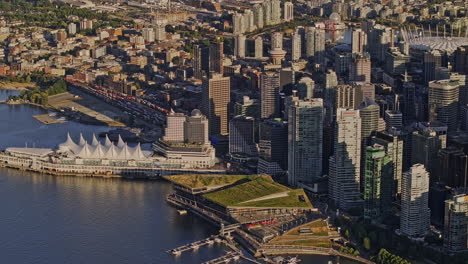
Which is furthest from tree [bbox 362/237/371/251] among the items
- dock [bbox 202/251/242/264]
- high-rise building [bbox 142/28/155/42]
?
high-rise building [bbox 142/28/155/42]

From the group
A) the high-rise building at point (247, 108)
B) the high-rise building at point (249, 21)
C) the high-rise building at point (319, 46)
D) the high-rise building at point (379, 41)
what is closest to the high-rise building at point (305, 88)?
the high-rise building at point (247, 108)

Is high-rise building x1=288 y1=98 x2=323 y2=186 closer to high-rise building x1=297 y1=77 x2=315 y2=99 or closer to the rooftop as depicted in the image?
high-rise building x1=297 y1=77 x2=315 y2=99

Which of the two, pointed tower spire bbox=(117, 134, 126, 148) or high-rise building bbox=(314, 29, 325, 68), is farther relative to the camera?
high-rise building bbox=(314, 29, 325, 68)

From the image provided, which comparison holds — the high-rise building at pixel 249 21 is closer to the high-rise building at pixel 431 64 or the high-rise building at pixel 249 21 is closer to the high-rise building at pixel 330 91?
the high-rise building at pixel 431 64

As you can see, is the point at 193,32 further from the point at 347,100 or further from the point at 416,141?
the point at 416,141

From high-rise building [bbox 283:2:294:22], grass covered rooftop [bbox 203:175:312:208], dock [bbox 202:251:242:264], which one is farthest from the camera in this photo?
high-rise building [bbox 283:2:294:22]
